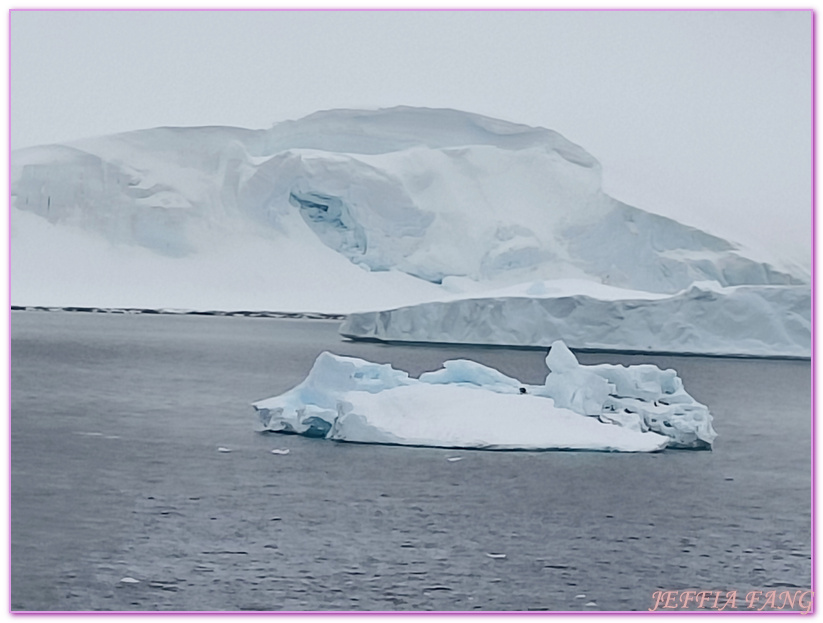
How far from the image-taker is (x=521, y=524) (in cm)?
655

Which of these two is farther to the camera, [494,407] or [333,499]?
[494,407]

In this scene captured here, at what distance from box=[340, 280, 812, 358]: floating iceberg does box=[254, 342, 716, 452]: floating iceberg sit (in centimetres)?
63

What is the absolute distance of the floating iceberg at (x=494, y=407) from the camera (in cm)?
761

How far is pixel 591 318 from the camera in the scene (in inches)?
351

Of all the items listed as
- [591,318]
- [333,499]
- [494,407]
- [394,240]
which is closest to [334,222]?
[394,240]

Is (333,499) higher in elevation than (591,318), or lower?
lower

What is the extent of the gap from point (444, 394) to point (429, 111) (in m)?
1.84

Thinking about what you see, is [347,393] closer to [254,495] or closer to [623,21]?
[254,495]

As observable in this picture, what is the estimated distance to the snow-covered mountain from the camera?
25.3 feet

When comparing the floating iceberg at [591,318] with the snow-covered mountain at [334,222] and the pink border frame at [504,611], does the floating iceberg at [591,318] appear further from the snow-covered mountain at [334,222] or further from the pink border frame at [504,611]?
the pink border frame at [504,611]

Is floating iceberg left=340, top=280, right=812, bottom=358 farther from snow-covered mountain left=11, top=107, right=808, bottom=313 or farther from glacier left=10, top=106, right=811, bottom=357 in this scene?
snow-covered mountain left=11, top=107, right=808, bottom=313

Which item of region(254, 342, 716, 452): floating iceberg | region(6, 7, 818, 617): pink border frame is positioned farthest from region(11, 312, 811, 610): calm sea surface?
region(254, 342, 716, 452): floating iceberg

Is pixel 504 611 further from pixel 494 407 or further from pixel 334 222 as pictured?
pixel 334 222

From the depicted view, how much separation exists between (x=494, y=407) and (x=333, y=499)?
137 centimetres
